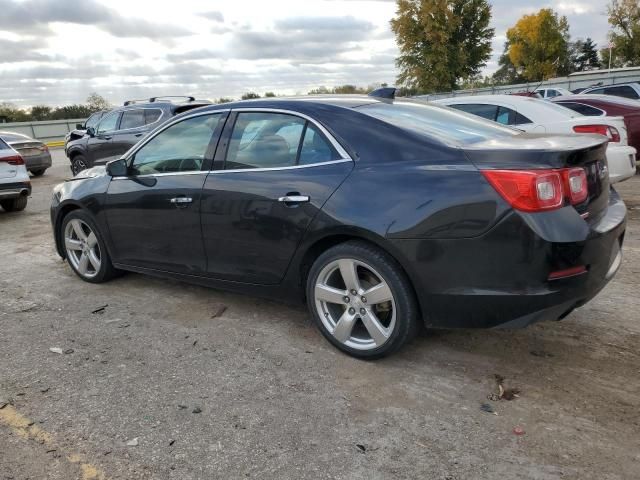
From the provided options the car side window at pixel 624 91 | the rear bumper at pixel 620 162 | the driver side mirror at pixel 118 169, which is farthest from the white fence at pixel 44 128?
the rear bumper at pixel 620 162

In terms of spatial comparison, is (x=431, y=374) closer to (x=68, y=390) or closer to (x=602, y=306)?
(x=602, y=306)

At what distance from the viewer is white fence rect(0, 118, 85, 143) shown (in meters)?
35.8

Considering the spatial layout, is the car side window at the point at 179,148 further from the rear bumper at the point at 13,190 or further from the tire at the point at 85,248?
the rear bumper at the point at 13,190

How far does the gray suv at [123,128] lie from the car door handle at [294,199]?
8073mm

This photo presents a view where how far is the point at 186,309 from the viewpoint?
4.51 m

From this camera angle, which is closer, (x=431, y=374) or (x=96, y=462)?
(x=96, y=462)

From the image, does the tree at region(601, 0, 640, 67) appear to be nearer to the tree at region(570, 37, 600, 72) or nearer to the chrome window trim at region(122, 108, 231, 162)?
the tree at region(570, 37, 600, 72)

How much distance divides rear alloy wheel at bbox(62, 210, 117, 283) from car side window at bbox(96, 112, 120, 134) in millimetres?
7390

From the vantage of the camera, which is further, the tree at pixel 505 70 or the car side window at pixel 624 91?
the tree at pixel 505 70

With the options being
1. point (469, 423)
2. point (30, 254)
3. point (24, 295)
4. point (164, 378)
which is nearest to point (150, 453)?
point (164, 378)

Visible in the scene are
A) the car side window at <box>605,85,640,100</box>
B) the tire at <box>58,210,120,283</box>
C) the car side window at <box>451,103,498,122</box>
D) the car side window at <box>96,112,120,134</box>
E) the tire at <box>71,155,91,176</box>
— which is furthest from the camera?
the car side window at <box>605,85,640,100</box>

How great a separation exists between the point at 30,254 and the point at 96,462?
189 inches

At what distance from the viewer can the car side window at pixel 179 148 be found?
417 cm

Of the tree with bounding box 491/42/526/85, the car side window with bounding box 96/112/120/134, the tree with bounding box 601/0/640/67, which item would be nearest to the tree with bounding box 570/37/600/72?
the tree with bounding box 491/42/526/85
